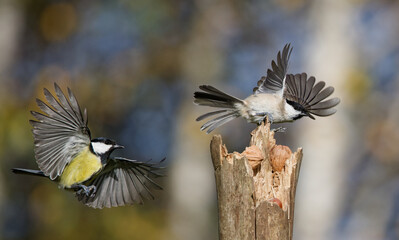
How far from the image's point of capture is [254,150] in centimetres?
364

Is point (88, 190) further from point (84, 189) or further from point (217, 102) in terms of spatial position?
point (217, 102)

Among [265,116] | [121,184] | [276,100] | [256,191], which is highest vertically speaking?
[276,100]

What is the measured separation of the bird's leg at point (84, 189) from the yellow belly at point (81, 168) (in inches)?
1.2

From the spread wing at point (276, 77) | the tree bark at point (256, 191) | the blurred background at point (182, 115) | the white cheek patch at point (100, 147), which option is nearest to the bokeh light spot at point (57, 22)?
the blurred background at point (182, 115)

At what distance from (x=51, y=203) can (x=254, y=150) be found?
785 cm

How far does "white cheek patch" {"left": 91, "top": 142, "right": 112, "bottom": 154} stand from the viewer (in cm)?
433

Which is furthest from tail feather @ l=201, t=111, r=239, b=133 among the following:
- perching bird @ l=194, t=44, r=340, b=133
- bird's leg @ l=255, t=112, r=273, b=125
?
bird's leg @ l=255, t=112, r=273, b=125

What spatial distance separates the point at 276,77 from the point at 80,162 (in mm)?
1468

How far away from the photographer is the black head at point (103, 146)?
433cm

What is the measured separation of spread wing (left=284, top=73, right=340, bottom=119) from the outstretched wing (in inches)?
44.8

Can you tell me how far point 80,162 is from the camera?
14.6 ft

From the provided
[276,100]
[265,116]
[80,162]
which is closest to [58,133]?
[80,162]

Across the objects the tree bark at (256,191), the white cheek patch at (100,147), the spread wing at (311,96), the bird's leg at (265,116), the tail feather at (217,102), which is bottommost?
the tree bark at (256,191)

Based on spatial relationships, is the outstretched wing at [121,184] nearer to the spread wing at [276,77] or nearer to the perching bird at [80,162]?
the perching bird at [80,162]
